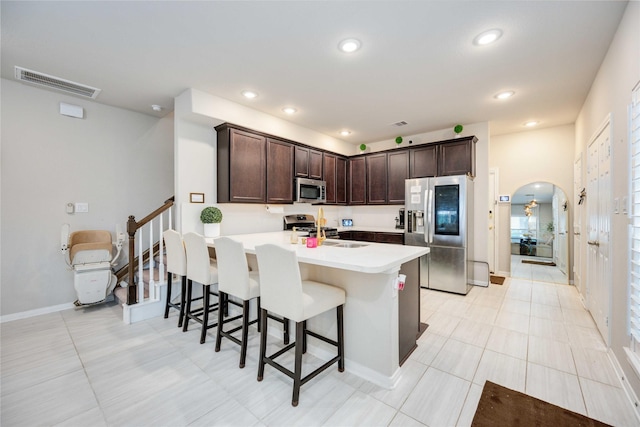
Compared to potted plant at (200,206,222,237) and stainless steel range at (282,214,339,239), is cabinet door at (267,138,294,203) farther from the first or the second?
potted plant at (200,206,222,237)

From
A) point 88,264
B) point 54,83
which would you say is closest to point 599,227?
point 88,264

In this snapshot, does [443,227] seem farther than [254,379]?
Yes

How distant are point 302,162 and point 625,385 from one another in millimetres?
4080

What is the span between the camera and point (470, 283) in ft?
13.9

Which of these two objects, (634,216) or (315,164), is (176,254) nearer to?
(315,164)

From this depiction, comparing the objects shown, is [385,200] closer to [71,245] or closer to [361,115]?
[361,115]

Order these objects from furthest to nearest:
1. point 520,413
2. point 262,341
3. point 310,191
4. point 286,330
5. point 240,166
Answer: point 310,191 → point 240,166 → point 286,330 → point 262,341 → point 520,413

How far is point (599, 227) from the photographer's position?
8.56 ft

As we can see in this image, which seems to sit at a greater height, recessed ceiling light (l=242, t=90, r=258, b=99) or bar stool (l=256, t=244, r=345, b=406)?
recessed ceiling light (l=242, t=90, r=258, b=99)

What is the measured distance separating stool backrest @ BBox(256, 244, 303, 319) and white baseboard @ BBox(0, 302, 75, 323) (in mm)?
3232

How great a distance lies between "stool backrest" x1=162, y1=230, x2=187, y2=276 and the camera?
9.05 ft

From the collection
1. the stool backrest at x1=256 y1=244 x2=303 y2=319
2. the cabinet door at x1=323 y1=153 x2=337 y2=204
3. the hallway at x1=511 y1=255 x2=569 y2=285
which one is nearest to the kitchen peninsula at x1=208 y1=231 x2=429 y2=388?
the stool backrest at x1=256 y1=244 x2=303 y2=319

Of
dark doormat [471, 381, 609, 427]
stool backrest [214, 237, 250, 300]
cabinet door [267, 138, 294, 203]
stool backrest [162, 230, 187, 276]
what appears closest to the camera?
dark doormat [471, 381, 609, 427]

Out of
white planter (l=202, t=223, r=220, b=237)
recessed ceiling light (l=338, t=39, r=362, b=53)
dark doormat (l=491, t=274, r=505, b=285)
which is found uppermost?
recessed ceiling light (l=338, t=39, r=362, b=53)
